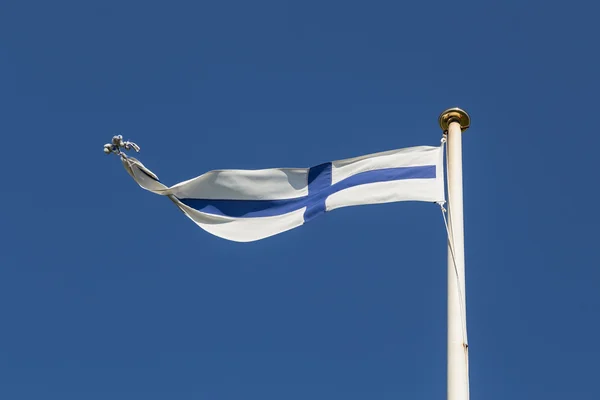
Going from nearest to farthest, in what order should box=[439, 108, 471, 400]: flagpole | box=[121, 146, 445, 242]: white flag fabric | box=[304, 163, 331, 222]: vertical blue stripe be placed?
box=[439, 108, 471, 400]: flagpole
box=[121, 146, 445, 242]: white flag fabric
box=[304, 163, 331, 222]: vertical blue stripe

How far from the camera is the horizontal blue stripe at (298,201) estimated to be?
1411 cm

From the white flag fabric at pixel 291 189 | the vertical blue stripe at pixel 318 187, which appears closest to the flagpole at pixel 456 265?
the white flag fabric at pixel 291 189

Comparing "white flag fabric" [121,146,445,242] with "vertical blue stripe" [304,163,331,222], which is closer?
"white flag fabric" [121,146,445,242]

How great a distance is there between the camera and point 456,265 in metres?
11.4

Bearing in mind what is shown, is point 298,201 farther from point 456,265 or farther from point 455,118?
point 456,265

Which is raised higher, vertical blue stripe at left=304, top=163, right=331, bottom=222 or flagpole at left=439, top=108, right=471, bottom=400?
vertical blue stripe at left=304, top=163, right=331, bottom=222

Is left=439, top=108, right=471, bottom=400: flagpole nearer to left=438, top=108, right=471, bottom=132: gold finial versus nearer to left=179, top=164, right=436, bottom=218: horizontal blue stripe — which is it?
left=438, top=108, right=471, bottom=132: gold finial

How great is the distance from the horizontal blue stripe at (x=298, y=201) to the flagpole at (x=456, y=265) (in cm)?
91

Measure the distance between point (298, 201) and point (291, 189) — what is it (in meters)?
0.25

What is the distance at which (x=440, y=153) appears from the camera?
45.6ft

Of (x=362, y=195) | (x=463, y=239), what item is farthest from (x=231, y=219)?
(x=463, y=239)

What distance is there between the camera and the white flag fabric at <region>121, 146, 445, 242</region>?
1404 centimetres

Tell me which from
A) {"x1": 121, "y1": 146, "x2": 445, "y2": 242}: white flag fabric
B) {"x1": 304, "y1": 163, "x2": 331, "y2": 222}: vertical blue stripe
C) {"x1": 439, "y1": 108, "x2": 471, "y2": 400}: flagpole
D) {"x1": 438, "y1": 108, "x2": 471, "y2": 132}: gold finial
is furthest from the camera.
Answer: {"x1": 304, "y1": 163, "x2": 331, "y2": 222}: vertical blue stripe

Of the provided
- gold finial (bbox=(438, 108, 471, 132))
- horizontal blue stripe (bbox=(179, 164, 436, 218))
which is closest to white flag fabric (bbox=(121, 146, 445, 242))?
Result: horizontal blue stripe (bbox=(179, 164, 436, 218))
